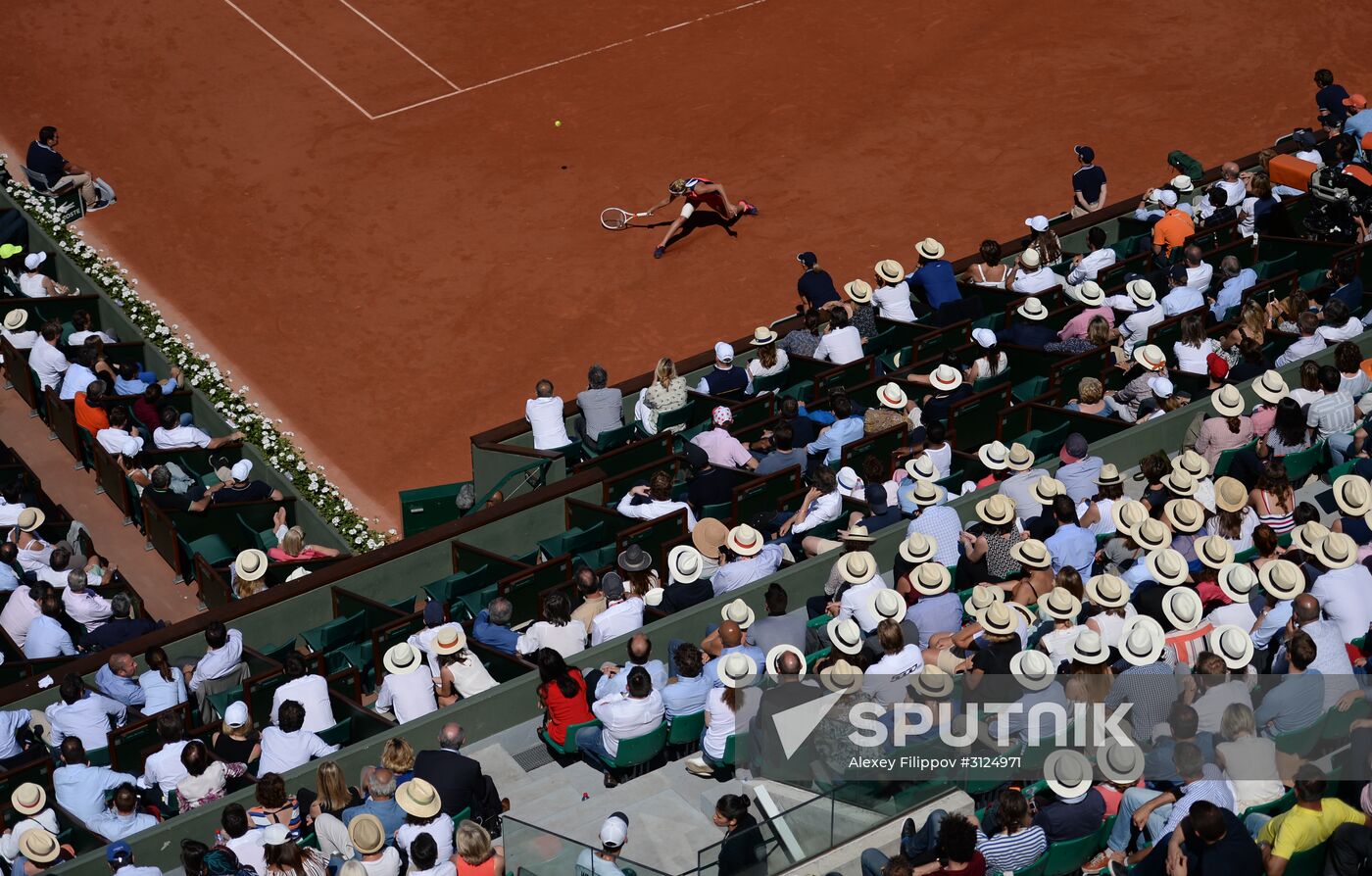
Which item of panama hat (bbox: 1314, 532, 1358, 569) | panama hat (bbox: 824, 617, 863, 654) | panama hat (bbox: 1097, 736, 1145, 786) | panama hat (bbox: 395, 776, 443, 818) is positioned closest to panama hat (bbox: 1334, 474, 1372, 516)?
panama hat (bbox: 1314, 532, 1358, 569)

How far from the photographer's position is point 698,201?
23.7m

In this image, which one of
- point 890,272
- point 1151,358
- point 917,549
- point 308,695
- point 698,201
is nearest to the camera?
point 308,695

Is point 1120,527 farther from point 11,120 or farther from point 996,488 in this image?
point 11,120

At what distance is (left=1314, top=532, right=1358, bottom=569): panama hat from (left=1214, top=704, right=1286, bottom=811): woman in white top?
2.12m

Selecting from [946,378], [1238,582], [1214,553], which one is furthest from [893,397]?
[1238,582]

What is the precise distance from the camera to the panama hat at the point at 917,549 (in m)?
14.3

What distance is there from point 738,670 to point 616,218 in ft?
40.7

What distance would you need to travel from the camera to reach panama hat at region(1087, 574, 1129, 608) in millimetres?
13039

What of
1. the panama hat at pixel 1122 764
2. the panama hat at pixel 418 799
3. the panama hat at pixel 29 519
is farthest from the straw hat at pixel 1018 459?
the panama hat at pixel 29 519

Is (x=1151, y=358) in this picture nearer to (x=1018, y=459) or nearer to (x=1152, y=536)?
(x=1018, y=459)

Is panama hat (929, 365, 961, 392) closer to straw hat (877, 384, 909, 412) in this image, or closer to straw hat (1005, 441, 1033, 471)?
straw hat (877, 384, 909, 412)

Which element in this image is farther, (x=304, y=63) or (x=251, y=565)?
(x=304, y=63)

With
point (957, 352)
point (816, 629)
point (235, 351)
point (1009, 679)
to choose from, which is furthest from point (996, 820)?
point (235, 351)

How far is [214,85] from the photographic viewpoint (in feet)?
90.4
